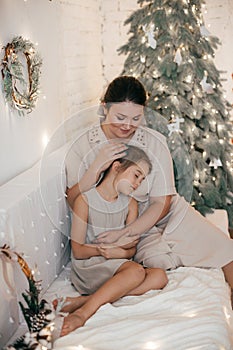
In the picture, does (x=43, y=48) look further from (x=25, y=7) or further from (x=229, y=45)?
(x=229, y=45)

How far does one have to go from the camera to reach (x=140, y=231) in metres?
2.38

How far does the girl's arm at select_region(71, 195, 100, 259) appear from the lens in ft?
7.37

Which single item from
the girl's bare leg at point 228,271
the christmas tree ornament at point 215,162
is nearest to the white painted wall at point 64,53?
the christmas tree ornament at point 215,162

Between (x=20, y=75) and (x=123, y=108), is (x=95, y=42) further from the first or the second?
(x=123, y=108)

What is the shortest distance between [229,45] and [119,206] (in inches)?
95.5

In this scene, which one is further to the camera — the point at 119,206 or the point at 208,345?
the point at 119,206

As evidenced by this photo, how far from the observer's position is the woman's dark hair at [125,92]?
7.80 feet

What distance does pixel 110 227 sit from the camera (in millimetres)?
2283

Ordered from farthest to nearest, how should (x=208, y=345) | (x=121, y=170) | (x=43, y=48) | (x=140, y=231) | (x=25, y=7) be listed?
(x=43, y=48)
(x=25, y=7)
(x=140, y=231)
(x=121, y=170)
(x=208, y=345)

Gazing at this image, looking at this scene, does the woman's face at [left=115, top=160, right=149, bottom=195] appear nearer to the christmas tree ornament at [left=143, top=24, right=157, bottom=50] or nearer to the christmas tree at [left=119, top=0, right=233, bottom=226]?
the christmas tree at [left=119, top=0, right=233, bottom=226]

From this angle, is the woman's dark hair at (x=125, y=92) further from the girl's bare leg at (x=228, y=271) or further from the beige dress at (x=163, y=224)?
the girl's bare leg at (x=228, y=271)

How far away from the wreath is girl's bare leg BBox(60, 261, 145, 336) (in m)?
0.93

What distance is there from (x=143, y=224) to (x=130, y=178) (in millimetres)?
273

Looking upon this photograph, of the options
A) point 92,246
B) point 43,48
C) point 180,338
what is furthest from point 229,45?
point 180,338
